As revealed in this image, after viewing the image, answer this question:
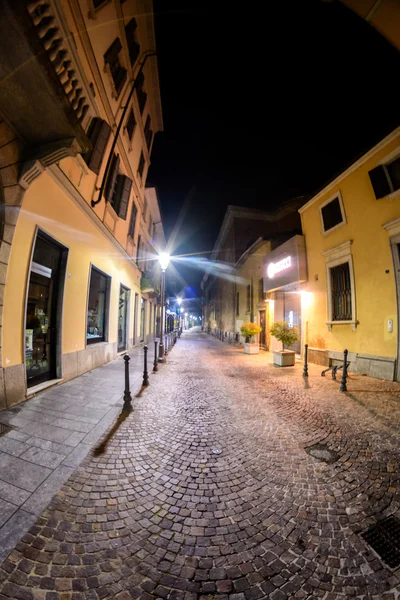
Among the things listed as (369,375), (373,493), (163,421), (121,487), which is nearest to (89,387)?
(163,421)

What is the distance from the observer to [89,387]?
19.1 ft

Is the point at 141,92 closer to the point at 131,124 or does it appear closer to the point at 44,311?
the point at 131,124

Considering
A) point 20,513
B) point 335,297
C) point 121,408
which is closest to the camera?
point 20,513

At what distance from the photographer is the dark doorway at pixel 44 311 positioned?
17.4 ft

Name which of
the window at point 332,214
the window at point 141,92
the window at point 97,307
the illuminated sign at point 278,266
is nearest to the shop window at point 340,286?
the window at point 332,214

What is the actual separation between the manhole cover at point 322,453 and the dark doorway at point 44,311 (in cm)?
600

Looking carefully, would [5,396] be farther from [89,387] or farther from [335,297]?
[335,297]

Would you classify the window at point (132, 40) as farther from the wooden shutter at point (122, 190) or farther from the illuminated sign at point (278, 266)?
the illuminated sign at point (278, 266)

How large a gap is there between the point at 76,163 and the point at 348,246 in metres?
10.1

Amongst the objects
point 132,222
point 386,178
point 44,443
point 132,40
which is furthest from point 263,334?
point 132,40

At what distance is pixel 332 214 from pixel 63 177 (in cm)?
1050

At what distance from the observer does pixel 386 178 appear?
7414 mm

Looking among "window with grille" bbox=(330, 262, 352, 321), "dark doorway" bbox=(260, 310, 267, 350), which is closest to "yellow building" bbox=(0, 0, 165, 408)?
"window with grille" bbox=(330, 262, 352, 321)

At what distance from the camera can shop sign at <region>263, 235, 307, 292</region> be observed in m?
11.4
